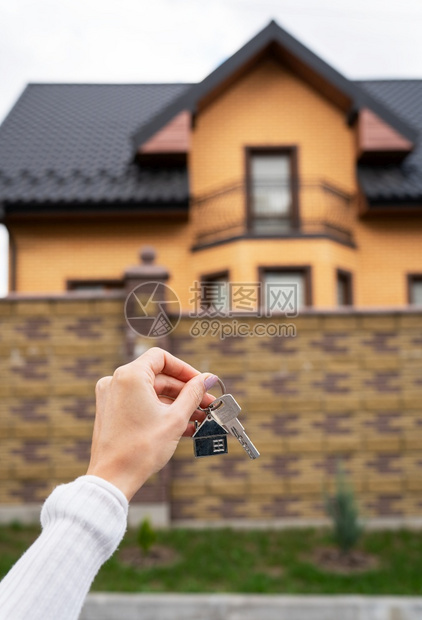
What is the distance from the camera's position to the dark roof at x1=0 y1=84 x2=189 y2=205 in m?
9.71

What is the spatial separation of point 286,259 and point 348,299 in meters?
1.39

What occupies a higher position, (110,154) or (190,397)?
(110,154)

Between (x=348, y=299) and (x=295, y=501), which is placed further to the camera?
(x=348, y=299)

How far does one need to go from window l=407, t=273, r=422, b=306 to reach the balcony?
48.0 inches

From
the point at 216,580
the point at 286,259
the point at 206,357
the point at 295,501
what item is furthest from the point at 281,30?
the point at 216,580

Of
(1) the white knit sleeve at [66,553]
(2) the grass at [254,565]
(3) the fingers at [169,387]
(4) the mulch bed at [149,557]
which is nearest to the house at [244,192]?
(2) the grass at [254,565]

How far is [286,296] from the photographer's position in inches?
338

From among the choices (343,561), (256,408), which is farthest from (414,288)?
(343,561)

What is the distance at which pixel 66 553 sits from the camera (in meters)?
0.65

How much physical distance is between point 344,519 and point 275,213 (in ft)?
19.0

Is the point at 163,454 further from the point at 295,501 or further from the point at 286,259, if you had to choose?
the point at 286,259

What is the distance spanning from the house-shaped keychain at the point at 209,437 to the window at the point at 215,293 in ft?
17.8

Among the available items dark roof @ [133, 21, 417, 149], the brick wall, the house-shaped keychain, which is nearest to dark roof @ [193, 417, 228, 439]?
the house-shaped keychain

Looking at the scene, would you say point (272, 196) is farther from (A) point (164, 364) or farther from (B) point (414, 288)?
(A) point (164, 364)
